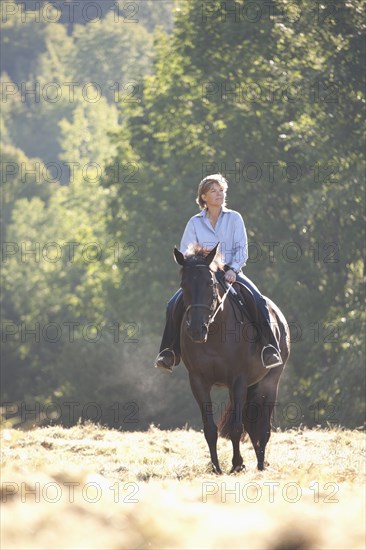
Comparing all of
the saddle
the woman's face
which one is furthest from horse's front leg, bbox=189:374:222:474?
the woman's face

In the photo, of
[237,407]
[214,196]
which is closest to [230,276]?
[214,196]

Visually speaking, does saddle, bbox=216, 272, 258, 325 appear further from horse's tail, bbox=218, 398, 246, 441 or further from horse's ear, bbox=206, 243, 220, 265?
horse's tail, bbox=218, 398, 246, 441

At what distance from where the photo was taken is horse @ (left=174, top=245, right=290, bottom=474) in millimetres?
11328

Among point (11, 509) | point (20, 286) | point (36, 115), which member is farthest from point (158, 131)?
point (36, 115)

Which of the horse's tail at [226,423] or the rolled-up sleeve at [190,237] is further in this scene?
the horse's tail at [226,423]

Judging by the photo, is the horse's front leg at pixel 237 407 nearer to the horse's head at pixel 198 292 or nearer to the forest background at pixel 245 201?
the horse's head at pixel 198 292

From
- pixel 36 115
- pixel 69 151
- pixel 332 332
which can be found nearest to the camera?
pixel 332 332

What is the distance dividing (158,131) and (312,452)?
26520mm

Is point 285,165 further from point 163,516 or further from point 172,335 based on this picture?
point 163,516

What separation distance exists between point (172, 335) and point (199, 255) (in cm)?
133

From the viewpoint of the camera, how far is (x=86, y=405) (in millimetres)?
41125

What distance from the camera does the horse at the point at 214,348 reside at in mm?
11328

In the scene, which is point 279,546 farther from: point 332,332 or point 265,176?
point 265,176

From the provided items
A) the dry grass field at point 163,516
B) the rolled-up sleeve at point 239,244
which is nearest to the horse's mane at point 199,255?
the rolled-up sleeve at point 239,244
